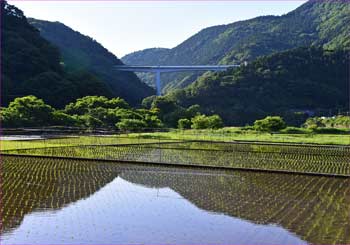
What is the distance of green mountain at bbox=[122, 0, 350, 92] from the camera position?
7231 cm

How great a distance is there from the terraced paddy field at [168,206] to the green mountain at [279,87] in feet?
104

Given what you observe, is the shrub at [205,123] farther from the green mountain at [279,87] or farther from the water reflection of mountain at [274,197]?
the water reflection of mountain at [274,197]

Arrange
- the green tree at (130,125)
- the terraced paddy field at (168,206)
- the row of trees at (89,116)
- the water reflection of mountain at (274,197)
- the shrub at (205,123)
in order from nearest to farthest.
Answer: the terraced paddy field at (168,206), the water reflection of mountain at (274,197), the row of trees at (89,116), the green tree at (130,125), the shrub at (205,123)

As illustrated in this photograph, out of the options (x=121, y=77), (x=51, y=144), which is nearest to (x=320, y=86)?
(x=121, y=77)

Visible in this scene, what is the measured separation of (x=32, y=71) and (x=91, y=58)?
78.3ft

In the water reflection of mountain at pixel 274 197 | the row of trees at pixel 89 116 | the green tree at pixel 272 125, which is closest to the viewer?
the water reflection of mountain at pixel 274 197

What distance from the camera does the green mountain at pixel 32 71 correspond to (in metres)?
36.7

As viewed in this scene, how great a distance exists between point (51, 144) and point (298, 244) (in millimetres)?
16003

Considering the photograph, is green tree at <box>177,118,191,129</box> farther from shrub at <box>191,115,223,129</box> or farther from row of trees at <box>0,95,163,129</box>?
row of trees at <box>0,95,163,129</box>

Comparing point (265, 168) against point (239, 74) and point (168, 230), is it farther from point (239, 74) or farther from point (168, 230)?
point (239, 74)

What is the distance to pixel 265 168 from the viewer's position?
15047 mm

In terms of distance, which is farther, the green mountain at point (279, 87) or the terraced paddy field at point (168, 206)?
the green mountain at point (279, 87)

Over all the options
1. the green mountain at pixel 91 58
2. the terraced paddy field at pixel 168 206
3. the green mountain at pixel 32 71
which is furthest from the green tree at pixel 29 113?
the green mountain at pixel 91 58

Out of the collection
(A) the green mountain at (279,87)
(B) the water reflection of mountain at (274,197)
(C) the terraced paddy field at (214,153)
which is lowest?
(B) the water reflection of mountain at (274,197)
